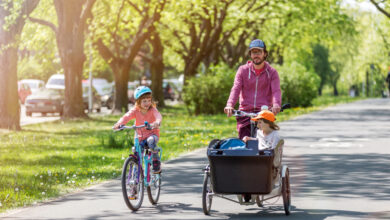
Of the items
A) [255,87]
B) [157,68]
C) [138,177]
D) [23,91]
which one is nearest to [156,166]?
[138,177]

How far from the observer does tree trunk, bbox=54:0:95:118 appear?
26.9 metres

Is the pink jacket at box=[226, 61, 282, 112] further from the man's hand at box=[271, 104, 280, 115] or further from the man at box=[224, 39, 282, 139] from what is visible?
the man's hand at box=[271, 104, 280, 115]

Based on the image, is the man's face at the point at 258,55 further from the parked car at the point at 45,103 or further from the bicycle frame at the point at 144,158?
the parked car at the point at 45,103

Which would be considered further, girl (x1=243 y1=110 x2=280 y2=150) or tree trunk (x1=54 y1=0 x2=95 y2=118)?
tree trunk (x1=54 y1=0 x2=95 y2=118)

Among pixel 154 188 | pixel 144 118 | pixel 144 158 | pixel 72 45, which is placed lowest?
pixel 154 188

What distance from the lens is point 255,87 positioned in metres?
8.66

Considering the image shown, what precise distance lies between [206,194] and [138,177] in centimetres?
90

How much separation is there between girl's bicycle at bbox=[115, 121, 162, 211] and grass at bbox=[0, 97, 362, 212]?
1.47 m

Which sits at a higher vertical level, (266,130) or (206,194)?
(266,130)

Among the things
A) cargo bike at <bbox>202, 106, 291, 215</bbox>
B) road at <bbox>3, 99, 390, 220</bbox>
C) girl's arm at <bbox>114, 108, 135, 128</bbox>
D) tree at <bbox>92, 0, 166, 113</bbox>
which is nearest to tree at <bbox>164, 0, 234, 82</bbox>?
tree at <bbox>92, 0, 166, 113</bbox>

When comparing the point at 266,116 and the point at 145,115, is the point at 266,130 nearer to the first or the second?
the point at 266,116

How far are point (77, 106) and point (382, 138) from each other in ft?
42.0

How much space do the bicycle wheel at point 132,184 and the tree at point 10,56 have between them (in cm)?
1324

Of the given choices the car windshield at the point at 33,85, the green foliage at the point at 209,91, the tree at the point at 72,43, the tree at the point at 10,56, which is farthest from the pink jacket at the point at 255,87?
the car windshield at the point at 33,85
